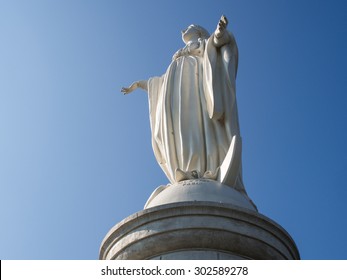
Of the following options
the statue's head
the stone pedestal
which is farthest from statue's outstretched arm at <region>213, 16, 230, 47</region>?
the stone pedestal

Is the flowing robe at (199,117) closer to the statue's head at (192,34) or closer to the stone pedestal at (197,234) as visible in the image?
the statue's head at (192,34)

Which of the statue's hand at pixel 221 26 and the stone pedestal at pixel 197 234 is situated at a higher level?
the statue's hand at pixel 221 26

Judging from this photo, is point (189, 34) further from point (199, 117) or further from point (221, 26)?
point (199, 117)

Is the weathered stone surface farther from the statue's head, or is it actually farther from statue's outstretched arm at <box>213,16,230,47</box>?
the statue's head

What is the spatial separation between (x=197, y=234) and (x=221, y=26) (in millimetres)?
3955

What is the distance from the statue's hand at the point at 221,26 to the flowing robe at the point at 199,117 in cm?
28

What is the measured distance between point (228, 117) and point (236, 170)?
1305 mm

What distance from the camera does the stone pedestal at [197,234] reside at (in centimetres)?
824

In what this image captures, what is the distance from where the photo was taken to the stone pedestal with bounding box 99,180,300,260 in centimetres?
824

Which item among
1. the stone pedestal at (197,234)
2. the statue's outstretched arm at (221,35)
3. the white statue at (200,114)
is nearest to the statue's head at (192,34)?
the white statue at (200,114)

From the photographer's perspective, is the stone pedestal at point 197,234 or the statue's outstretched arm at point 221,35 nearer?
the stone pedestal at point 197,234

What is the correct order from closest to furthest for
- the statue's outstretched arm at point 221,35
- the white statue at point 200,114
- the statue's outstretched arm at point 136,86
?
the white statue at point 200,114
the statue's outstretched arm at point 221,35
the statue's outstretched arm at point 136,86

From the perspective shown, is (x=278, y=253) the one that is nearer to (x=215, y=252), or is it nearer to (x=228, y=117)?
(x=215, y=252)
